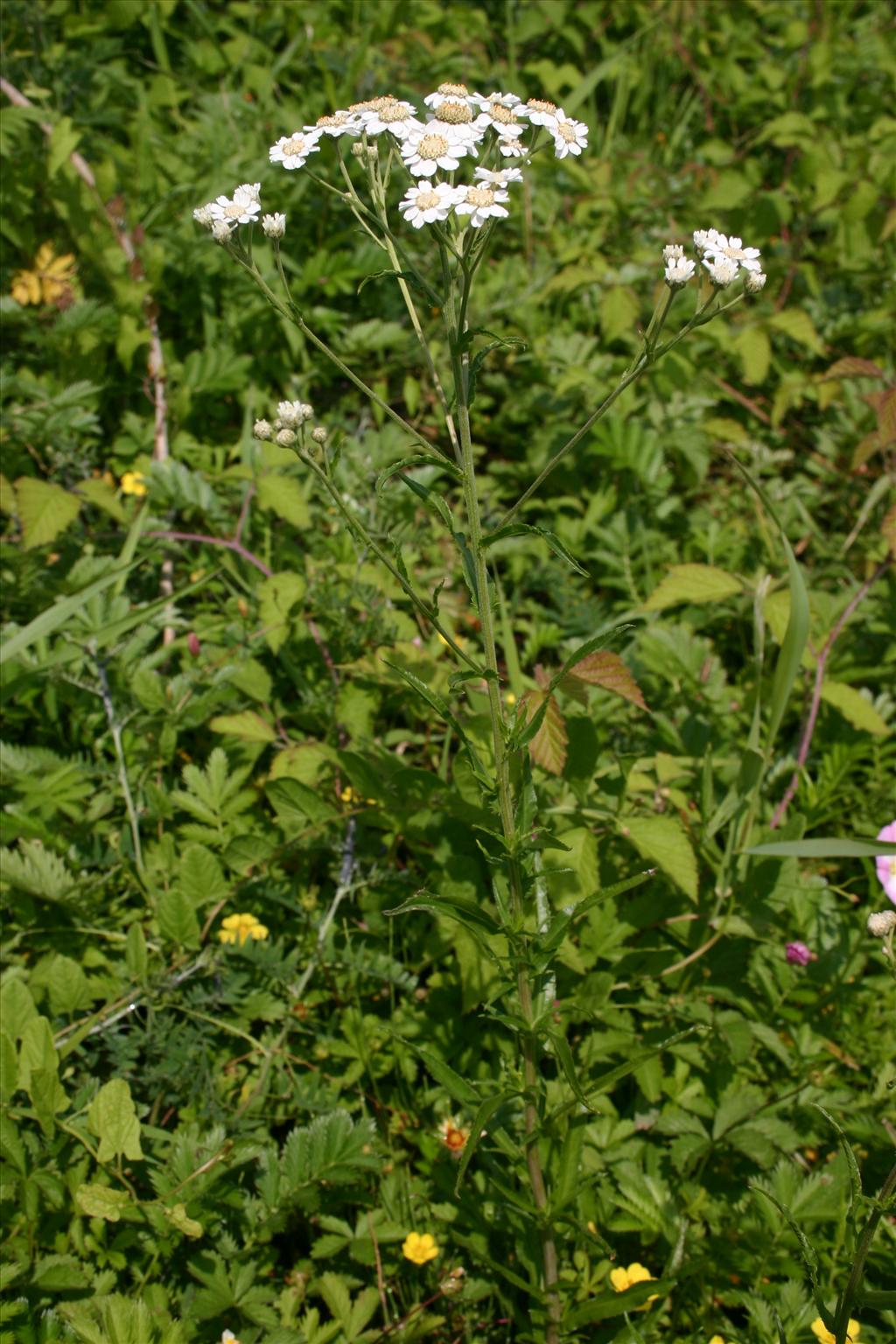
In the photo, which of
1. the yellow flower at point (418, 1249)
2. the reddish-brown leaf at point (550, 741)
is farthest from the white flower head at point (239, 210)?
the yellow flower at point (418, 1249)

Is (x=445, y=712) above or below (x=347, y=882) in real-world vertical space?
above

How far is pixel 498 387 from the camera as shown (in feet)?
11.0

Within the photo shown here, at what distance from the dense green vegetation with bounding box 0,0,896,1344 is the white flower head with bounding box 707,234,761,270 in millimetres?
169

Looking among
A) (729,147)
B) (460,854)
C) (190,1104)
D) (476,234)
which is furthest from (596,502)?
(729,147)

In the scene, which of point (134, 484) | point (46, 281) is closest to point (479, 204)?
point (134, 484)

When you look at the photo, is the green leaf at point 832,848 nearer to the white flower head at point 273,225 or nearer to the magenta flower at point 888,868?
the magenta flower at point 888,868

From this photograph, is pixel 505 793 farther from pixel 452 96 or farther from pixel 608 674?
pixel 452 96

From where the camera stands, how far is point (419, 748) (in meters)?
2.50

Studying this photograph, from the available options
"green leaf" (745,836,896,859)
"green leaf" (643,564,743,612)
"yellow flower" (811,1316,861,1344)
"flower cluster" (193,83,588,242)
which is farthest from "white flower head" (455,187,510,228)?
"yellow flower" (811,1316,861,1344)

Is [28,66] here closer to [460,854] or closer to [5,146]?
[5,146]

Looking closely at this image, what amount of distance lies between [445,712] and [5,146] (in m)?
2.31

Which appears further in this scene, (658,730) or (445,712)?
(658,730)

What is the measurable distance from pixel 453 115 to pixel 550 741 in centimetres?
99

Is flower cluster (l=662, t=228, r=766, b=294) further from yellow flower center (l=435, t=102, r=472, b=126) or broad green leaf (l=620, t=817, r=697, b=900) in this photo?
broad green leaf (l=620, t=817, r=697, b=900)
